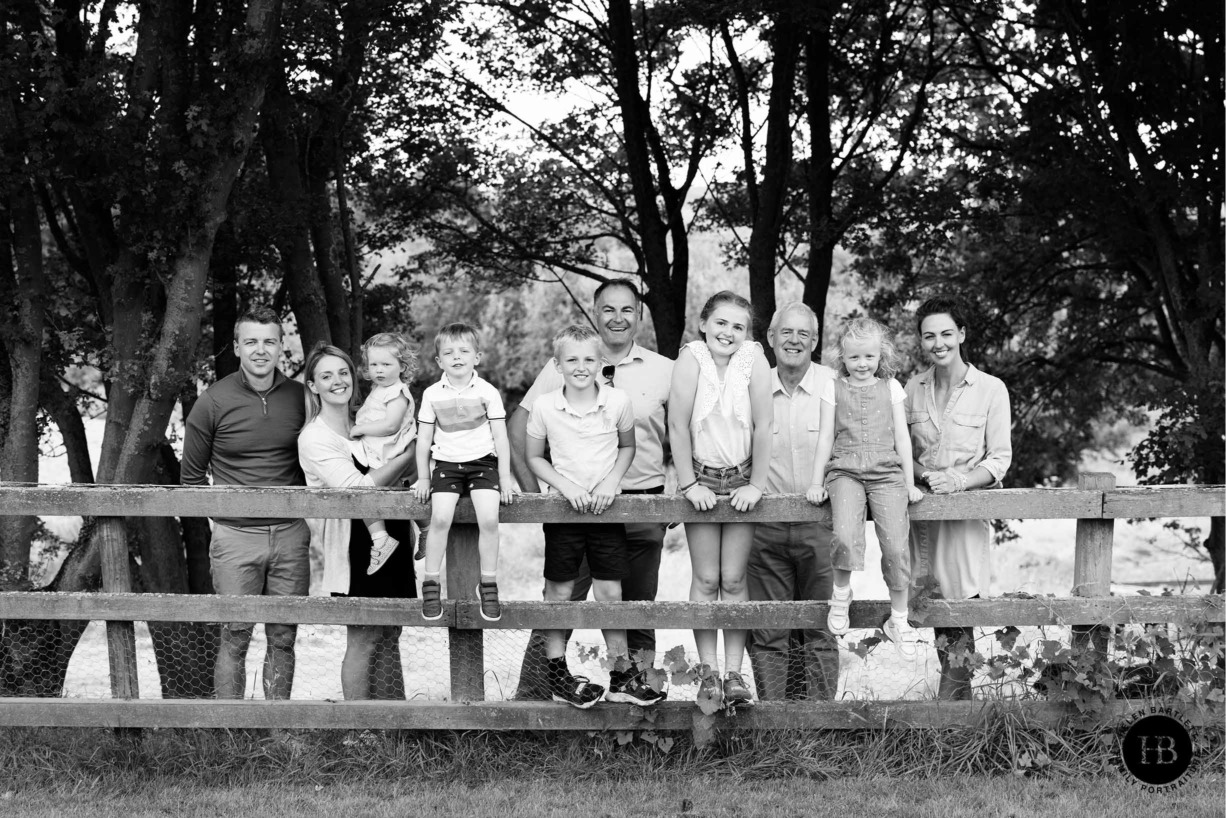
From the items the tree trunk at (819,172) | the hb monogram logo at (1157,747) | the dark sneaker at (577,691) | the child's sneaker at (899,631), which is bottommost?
the hb monogram logo at (1157,747)

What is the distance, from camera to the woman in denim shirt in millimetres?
4871

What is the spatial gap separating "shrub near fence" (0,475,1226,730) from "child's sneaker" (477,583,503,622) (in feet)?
0.36

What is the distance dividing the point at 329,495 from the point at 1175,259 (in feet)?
30.9

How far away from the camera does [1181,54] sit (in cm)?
1052

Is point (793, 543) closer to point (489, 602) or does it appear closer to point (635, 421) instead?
point (635, 421)

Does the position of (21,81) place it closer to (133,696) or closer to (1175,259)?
(133,696)

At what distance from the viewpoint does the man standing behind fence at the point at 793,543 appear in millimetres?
4879

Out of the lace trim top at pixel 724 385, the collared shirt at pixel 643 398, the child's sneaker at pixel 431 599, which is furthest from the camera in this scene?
the collared shirt at pixel 643 398

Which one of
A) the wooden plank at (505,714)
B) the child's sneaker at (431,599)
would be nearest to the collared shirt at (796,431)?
the wooden plank at (505,714)

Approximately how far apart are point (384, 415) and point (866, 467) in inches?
79.9

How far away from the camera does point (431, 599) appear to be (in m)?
4.50

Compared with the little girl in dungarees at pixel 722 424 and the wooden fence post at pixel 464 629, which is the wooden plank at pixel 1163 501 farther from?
the wooden fence post at pixel 464 629

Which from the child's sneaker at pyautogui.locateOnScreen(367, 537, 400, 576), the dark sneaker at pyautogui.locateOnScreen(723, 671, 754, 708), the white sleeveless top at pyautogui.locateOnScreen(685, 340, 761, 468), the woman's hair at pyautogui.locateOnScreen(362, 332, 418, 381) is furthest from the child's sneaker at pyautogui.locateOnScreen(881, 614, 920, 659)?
the woman's hair at pyautogui.locateOnScreen(362, 332, 418, 381)

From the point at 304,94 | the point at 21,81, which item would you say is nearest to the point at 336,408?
the point at 21,81
